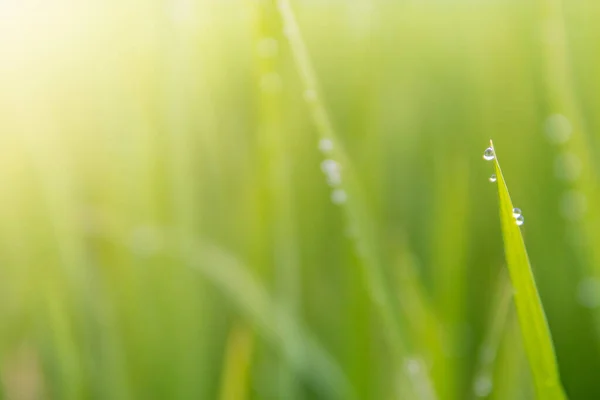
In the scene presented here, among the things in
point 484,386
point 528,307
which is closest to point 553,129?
point 484,386

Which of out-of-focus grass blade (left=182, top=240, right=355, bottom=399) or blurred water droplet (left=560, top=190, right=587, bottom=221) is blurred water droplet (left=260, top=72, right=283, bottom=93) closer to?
out-of-focus grass blade (left=182, top=240, right=355, bottom=399)

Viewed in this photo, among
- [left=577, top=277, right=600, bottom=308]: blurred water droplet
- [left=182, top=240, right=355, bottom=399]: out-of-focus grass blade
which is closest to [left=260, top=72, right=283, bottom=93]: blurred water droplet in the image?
[left=182, top=240, right=355, bottom=399]: out-of-focus grass blade

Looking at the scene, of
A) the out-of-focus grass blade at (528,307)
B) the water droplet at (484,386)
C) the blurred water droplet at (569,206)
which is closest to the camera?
the out-of-focus grass blade at (528,307)

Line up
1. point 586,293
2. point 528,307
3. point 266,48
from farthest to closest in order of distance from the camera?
point 586,293
point 266,48
point 528,307

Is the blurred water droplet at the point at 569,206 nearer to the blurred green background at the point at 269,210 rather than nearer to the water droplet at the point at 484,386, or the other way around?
the blurred green background at the point at 269,210

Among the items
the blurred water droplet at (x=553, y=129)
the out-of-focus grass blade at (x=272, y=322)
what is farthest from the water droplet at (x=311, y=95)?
the blurred water droplet at (x=553, y=129)

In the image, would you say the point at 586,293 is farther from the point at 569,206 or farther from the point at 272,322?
the point at 272,322

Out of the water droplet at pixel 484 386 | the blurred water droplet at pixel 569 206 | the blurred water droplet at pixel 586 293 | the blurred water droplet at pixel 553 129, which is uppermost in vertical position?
the blurred water droplet at pixel 553 129
